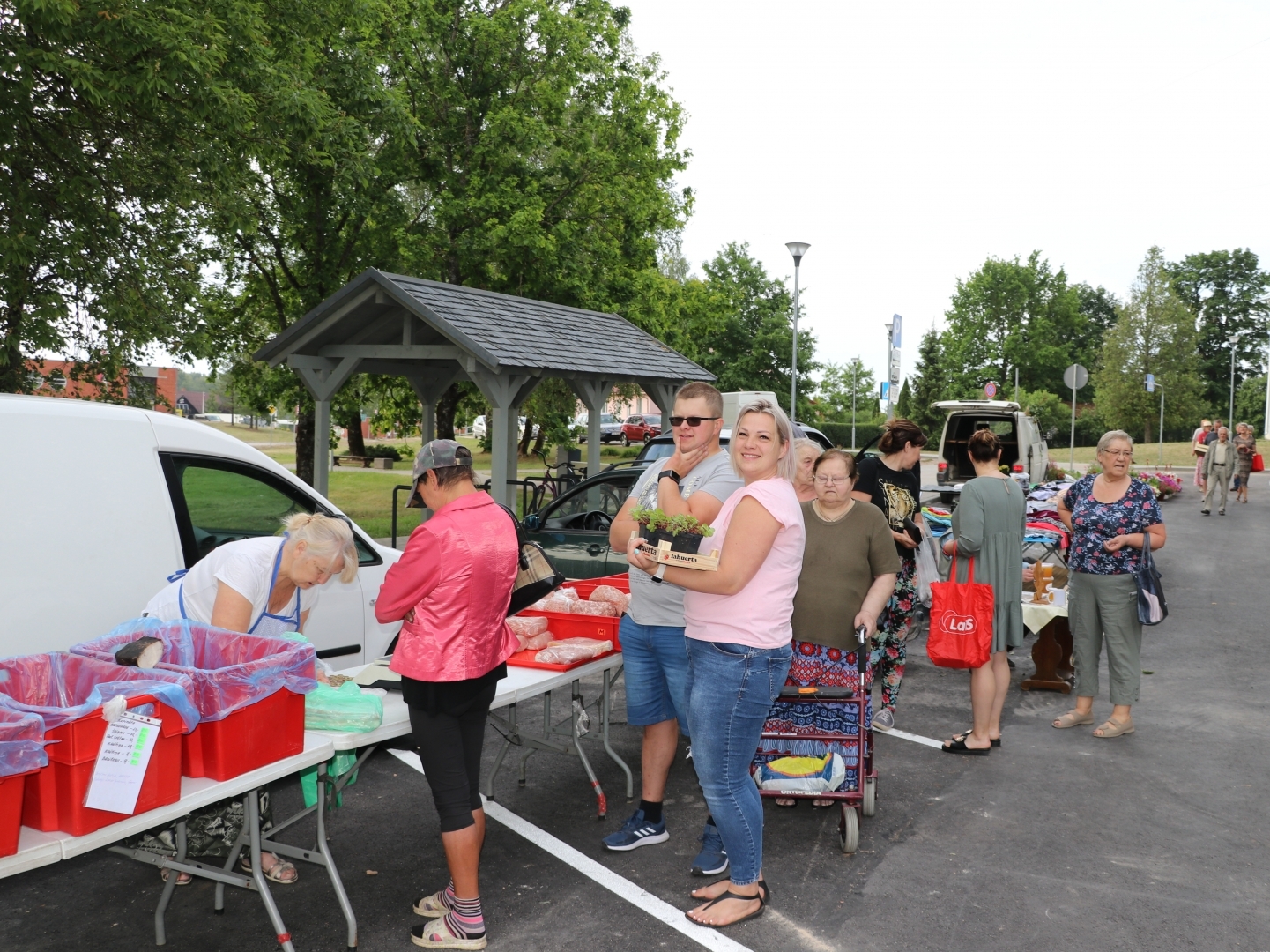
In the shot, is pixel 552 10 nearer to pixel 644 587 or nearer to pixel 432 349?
pixel 432 349

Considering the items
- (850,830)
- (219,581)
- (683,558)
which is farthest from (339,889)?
(850,830)

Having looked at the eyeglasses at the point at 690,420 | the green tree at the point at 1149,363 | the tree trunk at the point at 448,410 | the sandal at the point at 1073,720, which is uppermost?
the green tree at the point at 1149,363

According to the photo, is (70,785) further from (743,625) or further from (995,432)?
(995,432)

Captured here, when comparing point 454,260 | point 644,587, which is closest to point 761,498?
point 644,587

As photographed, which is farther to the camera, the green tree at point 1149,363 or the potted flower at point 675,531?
the green tree at point 1149,363

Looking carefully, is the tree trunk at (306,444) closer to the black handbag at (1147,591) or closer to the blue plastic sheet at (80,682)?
the black handbag at (1147,591)

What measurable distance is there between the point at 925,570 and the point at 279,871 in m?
4.05

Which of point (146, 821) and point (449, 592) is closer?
point (146, 821)

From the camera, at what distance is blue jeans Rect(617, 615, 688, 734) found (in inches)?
167

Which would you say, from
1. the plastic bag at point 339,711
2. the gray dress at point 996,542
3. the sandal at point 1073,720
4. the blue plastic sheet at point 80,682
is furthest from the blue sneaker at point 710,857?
the sandal at point 1073,720

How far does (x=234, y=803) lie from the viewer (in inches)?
155

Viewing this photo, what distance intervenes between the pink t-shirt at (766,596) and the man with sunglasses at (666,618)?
0.46 meters

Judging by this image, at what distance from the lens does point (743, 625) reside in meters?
3.58

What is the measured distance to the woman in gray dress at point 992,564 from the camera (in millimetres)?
5875
